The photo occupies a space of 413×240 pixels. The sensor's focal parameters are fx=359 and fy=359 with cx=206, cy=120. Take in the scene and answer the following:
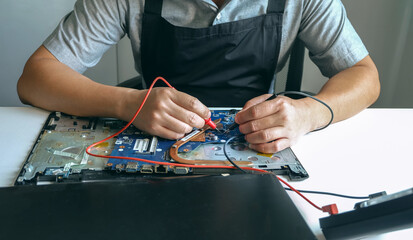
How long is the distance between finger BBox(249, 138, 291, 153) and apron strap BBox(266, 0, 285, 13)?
0.54 m

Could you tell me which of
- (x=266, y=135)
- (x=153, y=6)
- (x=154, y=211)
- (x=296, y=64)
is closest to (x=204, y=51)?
(x=153, y=6)

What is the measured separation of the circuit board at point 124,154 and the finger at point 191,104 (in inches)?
1.9

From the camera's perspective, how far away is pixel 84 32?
1099 millimetres

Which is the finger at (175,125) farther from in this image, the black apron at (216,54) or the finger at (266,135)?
the black apron at (216,54)

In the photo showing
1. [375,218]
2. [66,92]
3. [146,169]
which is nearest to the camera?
[375,218]

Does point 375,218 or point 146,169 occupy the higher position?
point 146,169

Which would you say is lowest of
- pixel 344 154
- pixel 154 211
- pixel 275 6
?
pixel 154 211

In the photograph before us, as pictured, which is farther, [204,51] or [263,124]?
[204,51]

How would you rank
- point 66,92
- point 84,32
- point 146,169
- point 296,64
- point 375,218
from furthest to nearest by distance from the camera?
1. point 296,64
2. point 84,32
3. point 66,92
4. point 146,169
5. point 375,218

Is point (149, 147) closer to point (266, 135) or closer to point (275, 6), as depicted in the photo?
point (266, 135)

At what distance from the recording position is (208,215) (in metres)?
0.49

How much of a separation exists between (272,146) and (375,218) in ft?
0.95

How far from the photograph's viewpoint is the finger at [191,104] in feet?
2.58

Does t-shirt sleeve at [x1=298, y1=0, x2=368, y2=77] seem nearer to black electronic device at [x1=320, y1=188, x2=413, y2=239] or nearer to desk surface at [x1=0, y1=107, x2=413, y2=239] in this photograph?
desk surface at [x1=0, y1=107, x2=413, y2=239]
